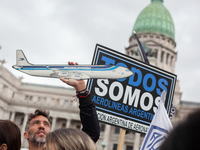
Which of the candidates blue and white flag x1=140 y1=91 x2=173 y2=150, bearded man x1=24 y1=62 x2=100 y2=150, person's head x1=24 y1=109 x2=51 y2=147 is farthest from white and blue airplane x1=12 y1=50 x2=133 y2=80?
blue and white flag x1=140 y1=91 x2=173 y2=150

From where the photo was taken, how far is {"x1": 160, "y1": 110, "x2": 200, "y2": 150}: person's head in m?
1.08

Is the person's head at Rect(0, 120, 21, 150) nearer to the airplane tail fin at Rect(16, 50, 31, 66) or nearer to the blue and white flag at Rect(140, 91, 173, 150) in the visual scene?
the airplane tail fin at Rect(16, 50, 31, 66)

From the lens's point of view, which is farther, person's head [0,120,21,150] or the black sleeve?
the black sleeve

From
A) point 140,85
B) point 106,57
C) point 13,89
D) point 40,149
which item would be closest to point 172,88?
point 140,85

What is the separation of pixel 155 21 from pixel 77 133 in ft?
210

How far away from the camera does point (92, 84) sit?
566 cm

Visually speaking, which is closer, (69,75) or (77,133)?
(77,133)

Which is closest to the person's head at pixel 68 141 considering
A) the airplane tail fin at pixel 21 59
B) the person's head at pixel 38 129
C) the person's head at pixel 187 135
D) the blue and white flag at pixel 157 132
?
the person's head at pixel 187 135

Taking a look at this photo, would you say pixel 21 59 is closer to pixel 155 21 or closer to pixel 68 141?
pixel 68 141

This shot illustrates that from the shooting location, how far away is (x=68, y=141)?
2229 mm

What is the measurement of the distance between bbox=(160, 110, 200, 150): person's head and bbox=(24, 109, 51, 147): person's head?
2.94 m

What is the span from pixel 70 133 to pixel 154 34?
63.7 m

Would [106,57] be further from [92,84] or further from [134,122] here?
[134,122]

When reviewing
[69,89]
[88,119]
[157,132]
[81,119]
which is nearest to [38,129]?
[81,119]
